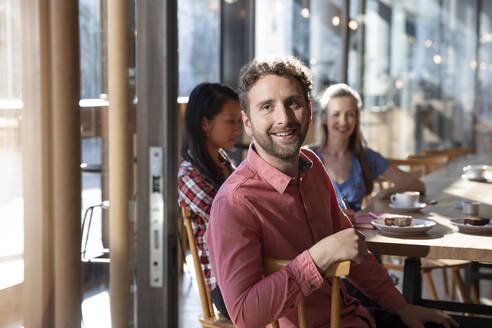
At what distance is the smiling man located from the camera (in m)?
1.48

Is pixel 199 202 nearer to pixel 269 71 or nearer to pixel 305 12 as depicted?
pixel 269 71

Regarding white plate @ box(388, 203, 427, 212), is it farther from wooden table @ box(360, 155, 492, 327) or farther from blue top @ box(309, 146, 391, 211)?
blue top @ box(309, 146, 391, 211)

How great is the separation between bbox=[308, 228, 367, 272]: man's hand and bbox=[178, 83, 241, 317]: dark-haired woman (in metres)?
0.85

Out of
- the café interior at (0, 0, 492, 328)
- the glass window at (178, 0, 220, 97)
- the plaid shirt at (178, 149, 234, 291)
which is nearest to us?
the café interior at (0, 0, 492, 328)

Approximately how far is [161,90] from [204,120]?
1.15 m

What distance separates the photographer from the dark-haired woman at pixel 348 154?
10.2 ft

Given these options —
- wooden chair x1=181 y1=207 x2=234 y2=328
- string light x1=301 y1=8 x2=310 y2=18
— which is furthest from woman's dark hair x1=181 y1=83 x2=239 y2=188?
string light x1=301 y1=8 x2=310 y2=18

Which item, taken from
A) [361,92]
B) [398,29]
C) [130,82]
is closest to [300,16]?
[361,92]

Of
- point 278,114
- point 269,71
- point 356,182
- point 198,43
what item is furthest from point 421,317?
point 198,43

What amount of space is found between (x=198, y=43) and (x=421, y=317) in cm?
411

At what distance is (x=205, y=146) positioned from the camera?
2523 millimetres

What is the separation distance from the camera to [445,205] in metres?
2.74

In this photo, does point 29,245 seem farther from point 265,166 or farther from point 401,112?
→ point 401,112

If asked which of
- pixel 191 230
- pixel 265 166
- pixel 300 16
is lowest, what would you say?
pixel 191 230
